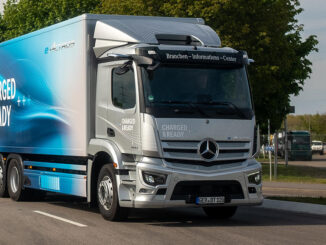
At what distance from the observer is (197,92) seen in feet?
44.1

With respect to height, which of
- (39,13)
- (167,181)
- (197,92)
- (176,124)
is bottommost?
(167,181)

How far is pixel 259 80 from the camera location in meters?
35.6

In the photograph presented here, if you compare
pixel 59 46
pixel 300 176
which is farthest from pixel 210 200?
pixel 300 176

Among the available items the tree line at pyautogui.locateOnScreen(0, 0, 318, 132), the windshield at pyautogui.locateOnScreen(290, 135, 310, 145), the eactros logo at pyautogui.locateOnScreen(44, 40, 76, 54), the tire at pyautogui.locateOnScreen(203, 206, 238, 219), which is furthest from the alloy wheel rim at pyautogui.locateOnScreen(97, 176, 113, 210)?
the windshield at pyautogui.locateOnScreen(290, 135, 310, 145)

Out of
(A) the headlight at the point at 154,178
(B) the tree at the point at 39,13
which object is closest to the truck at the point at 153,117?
(A) the headlight at the point at 154,178

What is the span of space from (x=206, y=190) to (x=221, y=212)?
1884 millimetres

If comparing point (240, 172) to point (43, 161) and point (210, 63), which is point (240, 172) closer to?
point (210, 63)

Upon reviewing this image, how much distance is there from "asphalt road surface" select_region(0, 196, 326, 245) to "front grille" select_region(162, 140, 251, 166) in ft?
3.68

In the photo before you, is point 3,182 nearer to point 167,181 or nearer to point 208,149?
point 167,181

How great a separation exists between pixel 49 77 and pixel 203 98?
422cm

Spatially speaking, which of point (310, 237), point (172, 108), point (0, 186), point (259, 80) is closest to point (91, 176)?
point (172, 108)

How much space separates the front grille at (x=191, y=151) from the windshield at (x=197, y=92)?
46 cm

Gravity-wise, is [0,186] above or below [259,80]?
below

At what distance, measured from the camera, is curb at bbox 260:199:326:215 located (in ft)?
53.6
